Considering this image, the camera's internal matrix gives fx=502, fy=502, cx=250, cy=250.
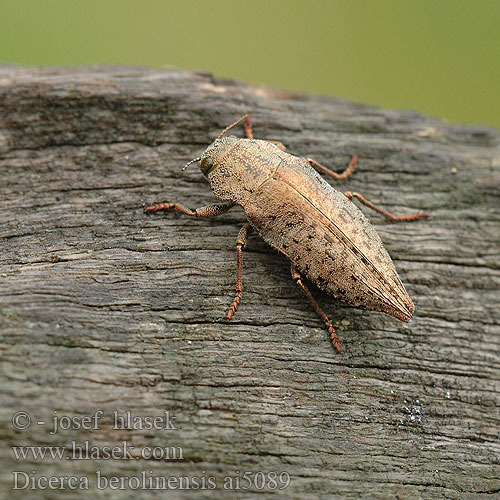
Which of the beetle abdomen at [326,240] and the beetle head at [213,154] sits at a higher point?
the beetle head at [213,154]

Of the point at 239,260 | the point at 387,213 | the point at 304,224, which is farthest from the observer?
the point at 387,213

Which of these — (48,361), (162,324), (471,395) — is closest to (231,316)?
(162,324)

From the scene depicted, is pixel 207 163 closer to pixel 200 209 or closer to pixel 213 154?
pixel 213 154

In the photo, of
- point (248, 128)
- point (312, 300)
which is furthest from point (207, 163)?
point (312, 300)

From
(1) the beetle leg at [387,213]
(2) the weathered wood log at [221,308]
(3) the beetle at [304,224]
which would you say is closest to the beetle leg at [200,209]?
(3) the beetle at [304,224]

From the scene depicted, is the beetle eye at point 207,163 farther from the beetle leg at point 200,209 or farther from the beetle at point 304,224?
the beetle leg at point 200,209

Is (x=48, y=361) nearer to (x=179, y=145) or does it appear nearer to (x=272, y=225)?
(x=272, y=225)

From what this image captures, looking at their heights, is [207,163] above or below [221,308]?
above
